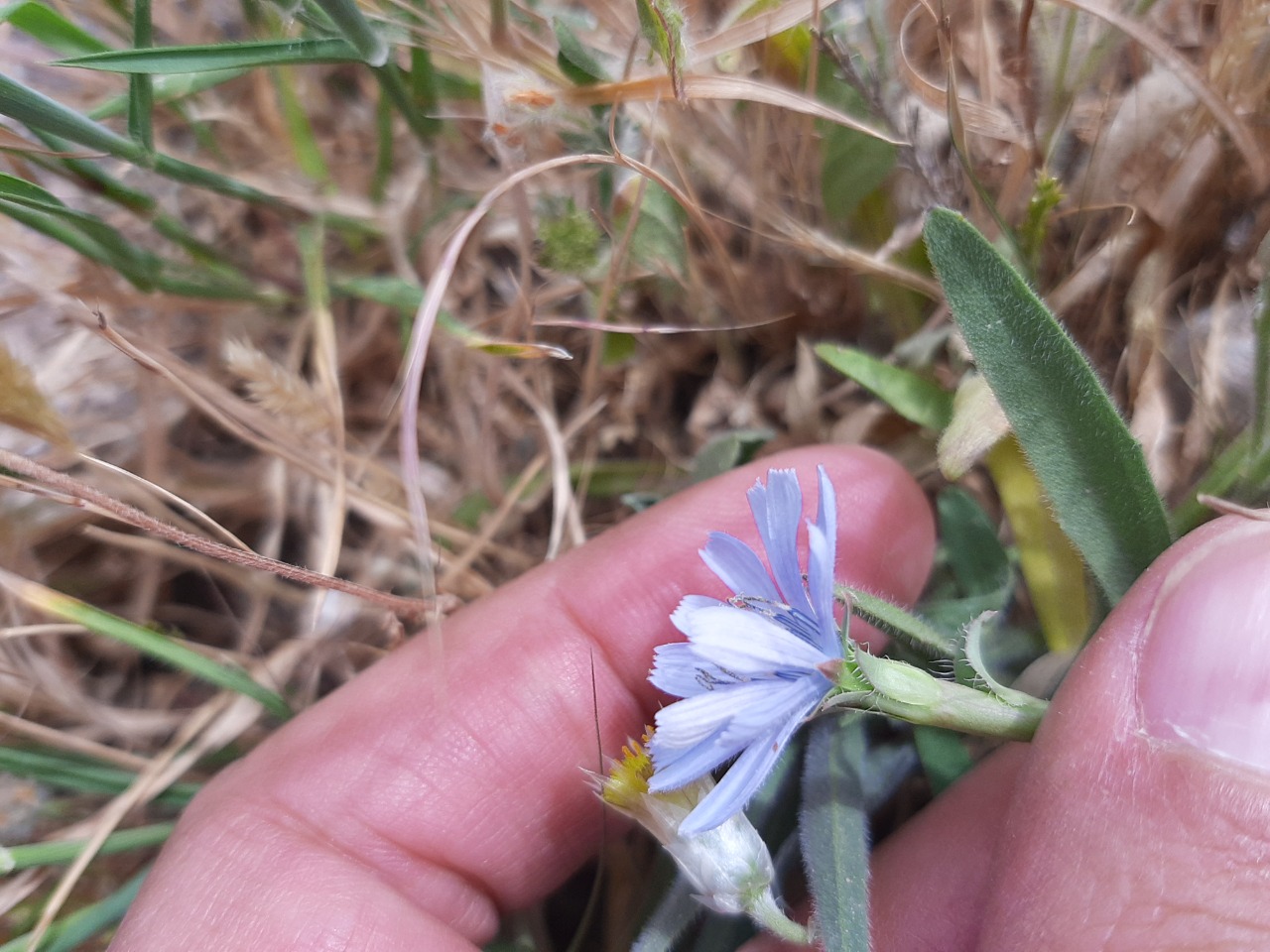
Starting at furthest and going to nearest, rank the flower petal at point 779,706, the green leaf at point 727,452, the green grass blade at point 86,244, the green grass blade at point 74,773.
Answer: the green leaf at point 727,452
the green grass blade at point 74,773
the green grass blade at point 86,244
the flower petal at point 779,706

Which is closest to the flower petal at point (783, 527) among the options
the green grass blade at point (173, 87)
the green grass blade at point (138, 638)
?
the green grass blade at point (138, 638)

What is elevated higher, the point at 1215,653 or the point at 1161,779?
the point at 1215,653

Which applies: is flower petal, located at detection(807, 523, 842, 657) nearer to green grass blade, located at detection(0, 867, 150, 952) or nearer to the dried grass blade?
the dried grass blade

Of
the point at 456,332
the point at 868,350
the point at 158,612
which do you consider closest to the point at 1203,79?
the point at 868,350

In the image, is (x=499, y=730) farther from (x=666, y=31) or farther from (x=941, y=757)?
(x=666, y=31)

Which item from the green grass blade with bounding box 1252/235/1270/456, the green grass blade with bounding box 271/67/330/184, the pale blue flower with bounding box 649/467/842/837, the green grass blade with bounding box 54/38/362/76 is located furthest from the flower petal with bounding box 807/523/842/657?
the green grass blade with bounding box 271/67/330/184

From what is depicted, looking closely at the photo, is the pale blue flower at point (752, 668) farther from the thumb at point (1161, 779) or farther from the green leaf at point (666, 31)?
the green leaf at point (666, 31)

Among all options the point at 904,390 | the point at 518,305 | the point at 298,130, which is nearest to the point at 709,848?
the point at 904,390
